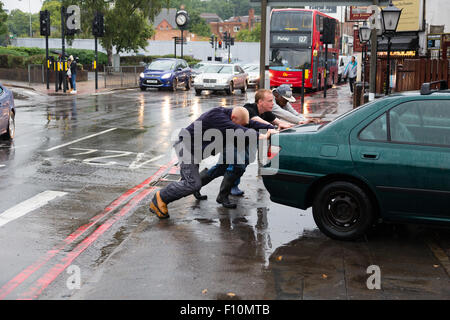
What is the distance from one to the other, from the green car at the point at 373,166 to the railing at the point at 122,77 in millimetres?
28860

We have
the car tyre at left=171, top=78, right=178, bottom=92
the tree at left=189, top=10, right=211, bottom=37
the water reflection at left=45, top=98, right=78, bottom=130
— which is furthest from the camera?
the tree at left=189, top=10, right=211, bottom=37

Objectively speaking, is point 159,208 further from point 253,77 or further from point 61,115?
point 253,77

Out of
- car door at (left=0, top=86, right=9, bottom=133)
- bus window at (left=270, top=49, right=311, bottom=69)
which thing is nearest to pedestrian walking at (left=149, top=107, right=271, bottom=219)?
car door at (left=0, top=86, right=9, bottom=133)

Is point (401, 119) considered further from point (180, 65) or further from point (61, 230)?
point (180, 65)

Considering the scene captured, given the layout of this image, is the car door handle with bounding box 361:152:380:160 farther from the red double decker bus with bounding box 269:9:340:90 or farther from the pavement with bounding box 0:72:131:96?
the red double decker bus with bounding box 269:9:340:90

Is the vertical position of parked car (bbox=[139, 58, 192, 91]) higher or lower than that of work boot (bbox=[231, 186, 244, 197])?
higher

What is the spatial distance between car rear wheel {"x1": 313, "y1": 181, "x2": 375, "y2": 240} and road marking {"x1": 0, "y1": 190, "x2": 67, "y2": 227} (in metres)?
3.71

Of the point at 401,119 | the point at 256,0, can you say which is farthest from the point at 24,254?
the point at 256,0

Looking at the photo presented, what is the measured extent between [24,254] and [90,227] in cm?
117

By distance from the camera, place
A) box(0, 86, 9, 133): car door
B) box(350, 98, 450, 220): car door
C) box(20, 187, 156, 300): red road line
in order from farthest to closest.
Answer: box(0, 86, 9, 133): car door → box(350, 98, 450, 220): car door → box(20, 187, 156, 300): red road line

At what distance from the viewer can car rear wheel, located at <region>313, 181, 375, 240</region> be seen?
6.49 meters

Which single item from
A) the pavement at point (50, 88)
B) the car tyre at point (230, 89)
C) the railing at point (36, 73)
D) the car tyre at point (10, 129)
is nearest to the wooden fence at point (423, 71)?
the car tyre at point (10, 129)

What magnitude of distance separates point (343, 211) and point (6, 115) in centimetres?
920

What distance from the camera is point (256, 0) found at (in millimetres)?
12719
